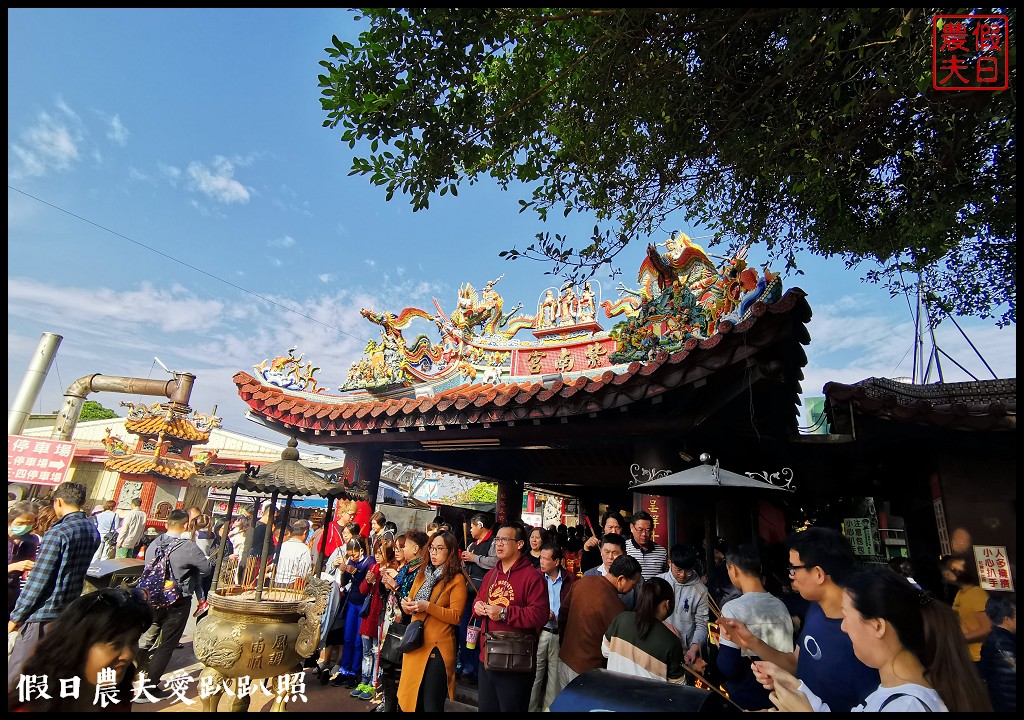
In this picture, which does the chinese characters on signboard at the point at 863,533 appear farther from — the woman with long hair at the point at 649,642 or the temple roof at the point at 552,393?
the woman with long hair at the point at 649,642

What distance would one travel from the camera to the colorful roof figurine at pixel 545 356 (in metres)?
5.03

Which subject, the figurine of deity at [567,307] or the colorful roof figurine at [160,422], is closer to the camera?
the figurine of deity at [567,307]

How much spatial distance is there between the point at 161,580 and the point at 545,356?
6127 mm

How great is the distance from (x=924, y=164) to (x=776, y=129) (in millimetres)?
1475

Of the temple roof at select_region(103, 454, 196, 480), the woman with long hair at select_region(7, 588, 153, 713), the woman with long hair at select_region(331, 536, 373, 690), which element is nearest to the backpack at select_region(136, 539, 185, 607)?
the woman with long hair at select_region(331, 536, 373, 690)

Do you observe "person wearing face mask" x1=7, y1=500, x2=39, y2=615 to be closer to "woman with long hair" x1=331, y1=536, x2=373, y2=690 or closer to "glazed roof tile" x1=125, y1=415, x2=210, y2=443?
"woman with long hair" x1=331, y1=536, x2=373, y2=690

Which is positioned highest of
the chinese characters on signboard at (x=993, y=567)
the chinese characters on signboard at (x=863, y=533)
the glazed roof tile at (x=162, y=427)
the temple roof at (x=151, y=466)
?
the glazed roof tile at (x=162, y=427)

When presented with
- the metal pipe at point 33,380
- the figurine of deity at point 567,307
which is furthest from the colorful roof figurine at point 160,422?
the figurine of deity at point 567,307

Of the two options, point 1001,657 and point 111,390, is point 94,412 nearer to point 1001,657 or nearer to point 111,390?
point 111,390

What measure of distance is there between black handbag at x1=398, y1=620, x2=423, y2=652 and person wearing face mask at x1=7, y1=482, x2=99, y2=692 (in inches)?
101

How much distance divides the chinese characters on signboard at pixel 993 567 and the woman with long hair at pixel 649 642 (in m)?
3.98

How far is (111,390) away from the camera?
2209cm

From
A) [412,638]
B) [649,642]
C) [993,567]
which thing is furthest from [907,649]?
[993,567]

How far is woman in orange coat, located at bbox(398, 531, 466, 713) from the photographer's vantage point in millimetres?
3839
